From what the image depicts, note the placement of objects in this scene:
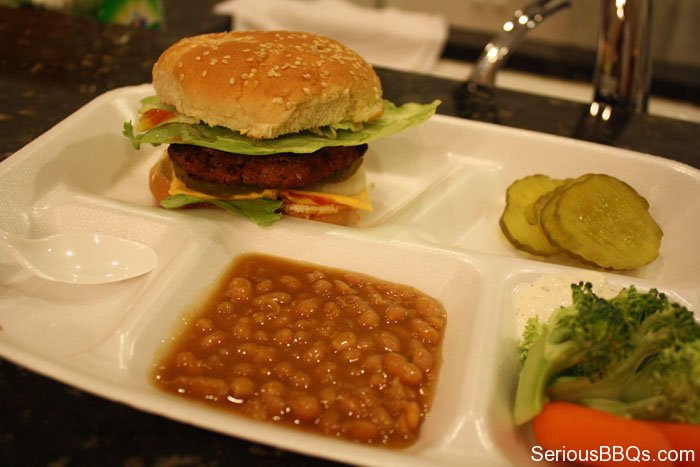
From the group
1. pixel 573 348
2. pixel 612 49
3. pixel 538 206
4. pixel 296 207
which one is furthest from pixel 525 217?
pixel 612 49

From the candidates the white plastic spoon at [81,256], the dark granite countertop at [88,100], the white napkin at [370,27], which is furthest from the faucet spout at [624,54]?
the white plastic spoon at [81,256]

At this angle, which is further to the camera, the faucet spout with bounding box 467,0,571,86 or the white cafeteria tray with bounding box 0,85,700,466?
the faucet spout with bounding box 467,0,571,86

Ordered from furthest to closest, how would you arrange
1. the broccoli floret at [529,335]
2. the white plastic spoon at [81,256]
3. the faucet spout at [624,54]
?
the faucet spout at [624,54]
the white plastic spoon at [81,256]
the broccoli floret at [529,335]

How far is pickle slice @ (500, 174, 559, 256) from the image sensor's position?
228 centimetres

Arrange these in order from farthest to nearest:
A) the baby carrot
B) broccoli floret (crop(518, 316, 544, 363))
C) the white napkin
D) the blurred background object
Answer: the white napkin
the blurred background object
broccoli floret (crop(518, 316, 544, 363))
the baby carrot

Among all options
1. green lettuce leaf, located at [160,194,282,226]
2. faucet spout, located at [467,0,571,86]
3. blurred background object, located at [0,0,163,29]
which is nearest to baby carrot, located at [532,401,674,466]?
green lettuce leaf, located at [160,194,282,226]

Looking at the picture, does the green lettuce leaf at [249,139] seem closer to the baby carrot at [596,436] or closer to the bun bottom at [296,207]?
the bun bottom at [296,207]

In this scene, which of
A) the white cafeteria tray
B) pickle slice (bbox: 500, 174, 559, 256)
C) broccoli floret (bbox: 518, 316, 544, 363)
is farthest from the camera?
pickle slice (bbox: 500, 174, 559, 256)

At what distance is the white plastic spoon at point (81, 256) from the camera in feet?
6.38

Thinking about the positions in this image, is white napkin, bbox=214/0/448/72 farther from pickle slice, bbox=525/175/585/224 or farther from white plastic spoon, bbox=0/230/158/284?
white plastic spoon, bbox=0/230/158/284

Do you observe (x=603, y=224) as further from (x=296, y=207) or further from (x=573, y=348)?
(x=296, y=207)

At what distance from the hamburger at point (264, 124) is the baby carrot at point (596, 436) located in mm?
1103

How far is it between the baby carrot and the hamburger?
1103 millimetres

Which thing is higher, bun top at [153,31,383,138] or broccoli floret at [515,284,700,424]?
bun top at [153,31,383,138]
